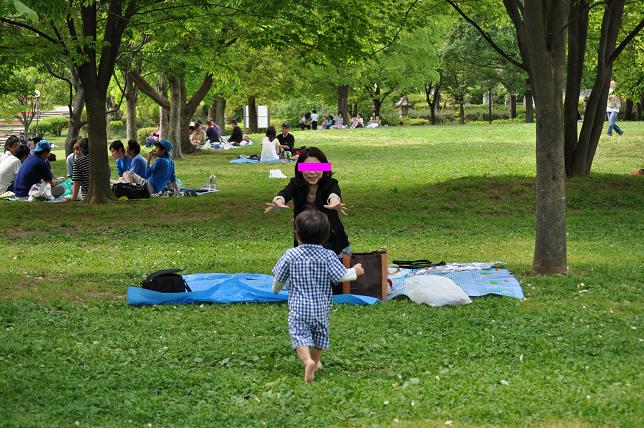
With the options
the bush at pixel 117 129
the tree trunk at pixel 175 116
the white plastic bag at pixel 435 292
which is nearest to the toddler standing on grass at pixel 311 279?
the white plastic bag at pixel 435 292

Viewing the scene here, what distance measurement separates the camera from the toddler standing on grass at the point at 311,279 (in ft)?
22.6

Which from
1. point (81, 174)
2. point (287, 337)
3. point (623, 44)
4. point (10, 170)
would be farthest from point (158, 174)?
point (287, 337)

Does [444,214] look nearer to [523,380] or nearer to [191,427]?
[523,380]

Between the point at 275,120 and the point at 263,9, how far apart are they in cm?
5787

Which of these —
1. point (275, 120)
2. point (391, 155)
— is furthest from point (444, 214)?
point (275, 120)

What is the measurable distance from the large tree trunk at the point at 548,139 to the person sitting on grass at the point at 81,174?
11.0 meters

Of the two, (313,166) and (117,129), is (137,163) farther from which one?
(117,129)

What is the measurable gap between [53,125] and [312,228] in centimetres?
6060

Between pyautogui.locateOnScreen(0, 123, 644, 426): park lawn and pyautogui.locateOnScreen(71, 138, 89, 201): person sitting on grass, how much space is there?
2.25 metres

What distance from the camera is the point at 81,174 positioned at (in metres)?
19.6

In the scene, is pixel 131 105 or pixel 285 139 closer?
pixel 285 139

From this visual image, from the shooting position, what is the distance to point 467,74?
61.8m

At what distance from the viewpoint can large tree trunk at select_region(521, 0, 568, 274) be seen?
10.6 m

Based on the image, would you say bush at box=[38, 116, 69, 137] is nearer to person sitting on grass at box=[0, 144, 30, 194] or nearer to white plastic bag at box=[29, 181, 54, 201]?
person sitting on grass at box=[0, 144, 30, 194]
